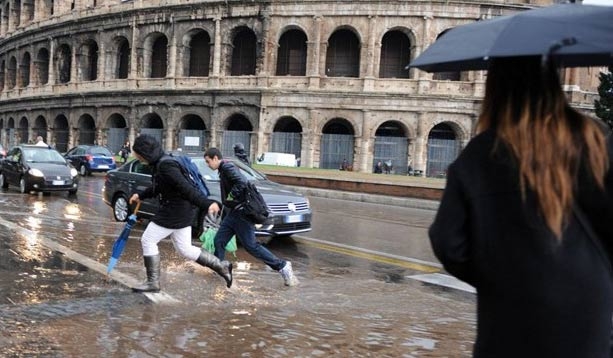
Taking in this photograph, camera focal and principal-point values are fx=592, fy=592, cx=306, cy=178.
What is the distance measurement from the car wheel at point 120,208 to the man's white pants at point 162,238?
660 centimetres

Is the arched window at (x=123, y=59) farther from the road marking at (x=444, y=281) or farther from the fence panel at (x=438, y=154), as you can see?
the road marking at (x=444, y=281)

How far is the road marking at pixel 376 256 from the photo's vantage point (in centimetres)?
926

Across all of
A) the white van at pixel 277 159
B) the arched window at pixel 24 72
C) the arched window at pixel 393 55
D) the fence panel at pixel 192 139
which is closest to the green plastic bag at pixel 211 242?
the white van at pixel 277 159

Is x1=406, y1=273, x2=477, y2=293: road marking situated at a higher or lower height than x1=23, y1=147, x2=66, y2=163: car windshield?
lower

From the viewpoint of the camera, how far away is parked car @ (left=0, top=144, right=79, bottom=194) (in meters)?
17.7

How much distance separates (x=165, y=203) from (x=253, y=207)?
1.19m

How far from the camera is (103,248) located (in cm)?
953

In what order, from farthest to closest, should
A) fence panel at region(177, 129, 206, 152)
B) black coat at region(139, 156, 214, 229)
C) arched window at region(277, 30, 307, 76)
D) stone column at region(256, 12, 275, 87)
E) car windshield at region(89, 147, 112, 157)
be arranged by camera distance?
fence panel at region(177, 129, 206, 152), arched window at region(277, 30, 307, 76), stone column at region(256, 12, 275, 87), car windshield at region(89, 147, 112, 157), black coat at region(139, 156, 214, 229)

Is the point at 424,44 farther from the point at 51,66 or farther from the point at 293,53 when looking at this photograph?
the point at 51,66

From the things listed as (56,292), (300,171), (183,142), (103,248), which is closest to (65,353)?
(56,292)

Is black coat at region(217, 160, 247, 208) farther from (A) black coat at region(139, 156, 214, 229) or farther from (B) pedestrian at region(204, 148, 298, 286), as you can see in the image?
(A) black coat at region(139, 156, 214, 229)

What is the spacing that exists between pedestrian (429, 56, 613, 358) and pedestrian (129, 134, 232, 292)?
4366 mm

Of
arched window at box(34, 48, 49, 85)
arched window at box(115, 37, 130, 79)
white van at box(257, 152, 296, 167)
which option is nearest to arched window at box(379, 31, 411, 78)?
white van at box(257, 152, 296, 167)

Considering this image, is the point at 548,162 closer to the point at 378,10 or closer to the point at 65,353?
the point at 65,353
